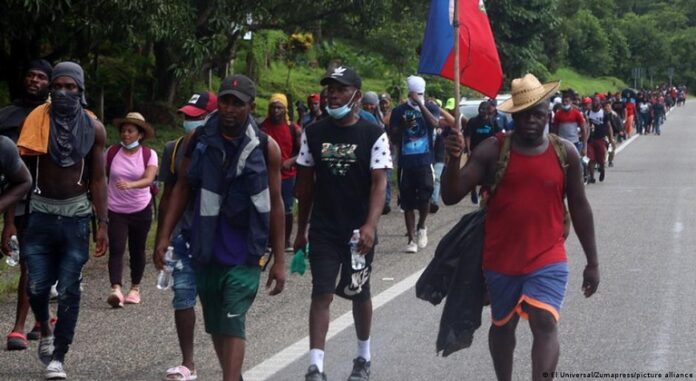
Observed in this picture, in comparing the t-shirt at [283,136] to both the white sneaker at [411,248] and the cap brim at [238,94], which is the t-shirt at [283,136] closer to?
the white sneaker at [411,248]

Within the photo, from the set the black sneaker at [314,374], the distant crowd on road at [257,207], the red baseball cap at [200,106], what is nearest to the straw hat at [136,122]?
the distant crowd on road at [257,207]

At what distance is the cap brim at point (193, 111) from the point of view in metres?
7.66

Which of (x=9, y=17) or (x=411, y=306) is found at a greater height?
(x=9, y=17)

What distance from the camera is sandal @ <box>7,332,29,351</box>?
8.39 m

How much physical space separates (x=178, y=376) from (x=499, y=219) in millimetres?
→ 2245

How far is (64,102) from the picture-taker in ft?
24.9

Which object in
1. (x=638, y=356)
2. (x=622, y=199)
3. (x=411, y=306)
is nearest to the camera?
Answer: (x=638, y=356)

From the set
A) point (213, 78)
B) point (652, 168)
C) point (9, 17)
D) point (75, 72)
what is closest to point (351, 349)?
point (75, 72)

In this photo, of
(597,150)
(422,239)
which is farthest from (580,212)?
(597,150)

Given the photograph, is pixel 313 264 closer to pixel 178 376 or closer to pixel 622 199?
pixel 178 376

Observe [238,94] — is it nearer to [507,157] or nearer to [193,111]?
[507,157]

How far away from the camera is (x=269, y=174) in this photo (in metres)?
6.46

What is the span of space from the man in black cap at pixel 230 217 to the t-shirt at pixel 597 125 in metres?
18.8

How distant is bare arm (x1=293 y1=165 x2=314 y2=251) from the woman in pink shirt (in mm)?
3079
